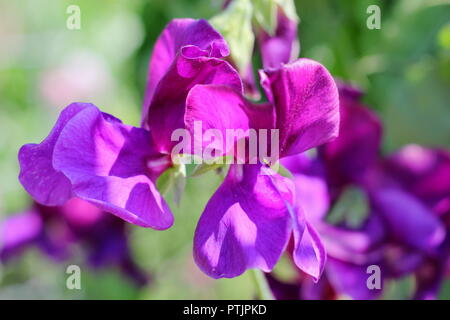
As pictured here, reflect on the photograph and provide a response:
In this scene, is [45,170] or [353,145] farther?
[353,145]

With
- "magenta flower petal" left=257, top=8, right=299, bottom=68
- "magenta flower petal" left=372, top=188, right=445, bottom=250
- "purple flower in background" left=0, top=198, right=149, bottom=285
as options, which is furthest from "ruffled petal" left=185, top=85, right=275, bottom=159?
"purple flower in background" left=0, top=198, right=149, bottom=285

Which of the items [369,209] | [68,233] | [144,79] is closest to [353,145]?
[369,209]

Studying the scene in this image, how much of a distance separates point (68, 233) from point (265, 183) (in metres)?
0.66

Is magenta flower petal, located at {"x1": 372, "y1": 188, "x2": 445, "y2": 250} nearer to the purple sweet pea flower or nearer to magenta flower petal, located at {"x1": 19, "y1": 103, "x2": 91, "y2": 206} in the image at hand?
the purple sweet pea flower

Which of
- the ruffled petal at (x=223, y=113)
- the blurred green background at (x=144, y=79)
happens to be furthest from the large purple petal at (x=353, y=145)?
the ruffled petal at (x=223, y=113)

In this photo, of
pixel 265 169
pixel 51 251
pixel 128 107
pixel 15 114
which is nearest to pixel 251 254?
pixel 265 169

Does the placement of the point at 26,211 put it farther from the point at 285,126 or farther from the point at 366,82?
the point at 285,126

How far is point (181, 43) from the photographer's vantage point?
21.0 inches

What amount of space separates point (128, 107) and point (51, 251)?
350 millimetres

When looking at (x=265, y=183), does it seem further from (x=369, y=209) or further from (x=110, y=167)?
(x=369, y=209)

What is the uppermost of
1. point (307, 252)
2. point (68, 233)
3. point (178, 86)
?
point (178, 86)

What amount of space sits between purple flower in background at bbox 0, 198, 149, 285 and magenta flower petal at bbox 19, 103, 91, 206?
54 centimetres

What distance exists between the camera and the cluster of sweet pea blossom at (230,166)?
0.48 meters

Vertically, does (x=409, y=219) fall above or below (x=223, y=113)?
below
